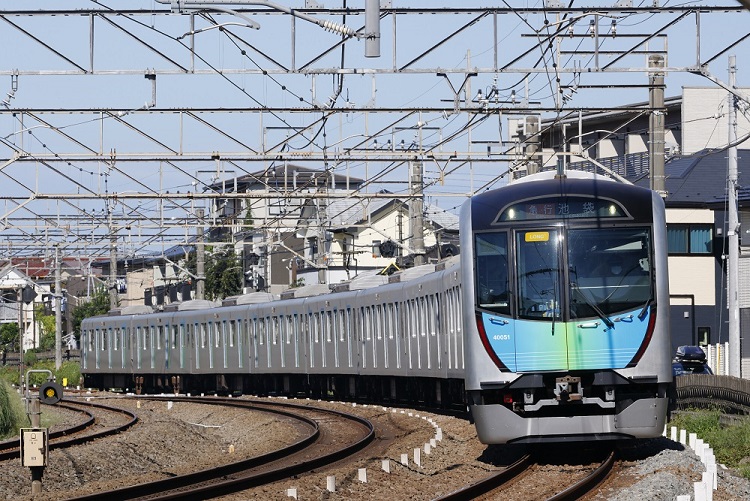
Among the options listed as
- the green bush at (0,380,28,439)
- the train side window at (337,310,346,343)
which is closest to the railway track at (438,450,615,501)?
the green bush at (0,380,28,439)

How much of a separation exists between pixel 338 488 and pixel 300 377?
80.5ft

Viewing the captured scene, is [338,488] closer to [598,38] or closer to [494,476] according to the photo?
[494,476]

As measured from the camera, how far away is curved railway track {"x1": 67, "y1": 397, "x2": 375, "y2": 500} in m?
12.9

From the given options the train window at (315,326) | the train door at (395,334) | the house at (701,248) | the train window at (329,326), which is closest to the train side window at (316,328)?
the train window at (315,326)

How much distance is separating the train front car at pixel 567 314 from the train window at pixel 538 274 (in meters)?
0.01

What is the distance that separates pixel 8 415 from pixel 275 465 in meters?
8.85

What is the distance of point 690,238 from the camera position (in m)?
43.3

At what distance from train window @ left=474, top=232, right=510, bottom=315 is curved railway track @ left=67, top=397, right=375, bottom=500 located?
2.83 m

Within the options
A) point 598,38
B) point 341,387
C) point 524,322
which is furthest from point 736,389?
point 341,387

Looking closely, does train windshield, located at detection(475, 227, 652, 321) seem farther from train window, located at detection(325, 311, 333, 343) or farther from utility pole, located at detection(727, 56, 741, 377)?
train window, located at detection(325, 311, 333, 343)

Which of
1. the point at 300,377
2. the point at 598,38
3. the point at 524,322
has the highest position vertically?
the point at 598,38

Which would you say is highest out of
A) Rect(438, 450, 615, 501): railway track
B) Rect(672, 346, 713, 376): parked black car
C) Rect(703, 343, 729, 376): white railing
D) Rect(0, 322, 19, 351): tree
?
Rect(438, 450, 615, 501): railway track

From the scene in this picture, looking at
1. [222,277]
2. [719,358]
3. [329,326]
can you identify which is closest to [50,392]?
[329,326]

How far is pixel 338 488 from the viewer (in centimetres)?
1281
